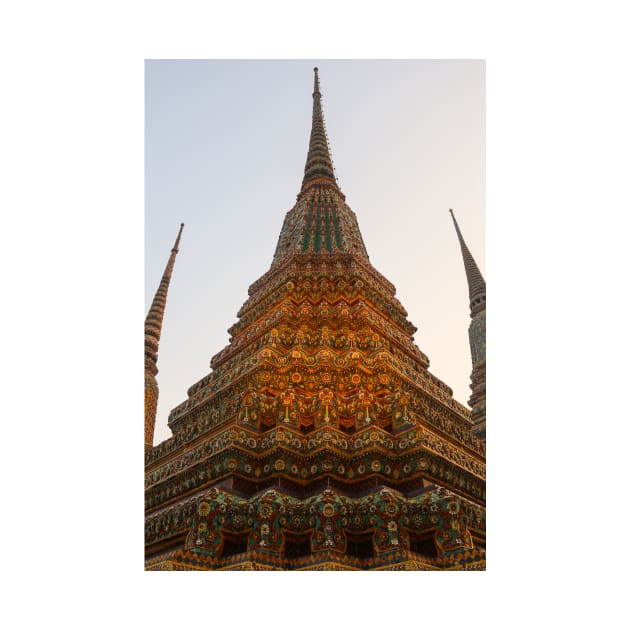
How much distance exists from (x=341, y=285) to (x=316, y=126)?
Answer: 25.2ft

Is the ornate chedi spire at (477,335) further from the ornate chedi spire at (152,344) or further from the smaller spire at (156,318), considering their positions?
the smaller spire at (156,318)

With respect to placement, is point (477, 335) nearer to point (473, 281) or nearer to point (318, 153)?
point (473, 281)

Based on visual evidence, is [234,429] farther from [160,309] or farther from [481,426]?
[160,309]

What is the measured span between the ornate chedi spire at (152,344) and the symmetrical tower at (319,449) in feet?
21.9

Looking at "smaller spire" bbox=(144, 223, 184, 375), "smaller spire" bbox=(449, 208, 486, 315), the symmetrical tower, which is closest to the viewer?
the symmetrical tower

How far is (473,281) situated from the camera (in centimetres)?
1992

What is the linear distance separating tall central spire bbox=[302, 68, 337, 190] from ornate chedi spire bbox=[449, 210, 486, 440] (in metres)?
4.16

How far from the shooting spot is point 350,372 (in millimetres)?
8828

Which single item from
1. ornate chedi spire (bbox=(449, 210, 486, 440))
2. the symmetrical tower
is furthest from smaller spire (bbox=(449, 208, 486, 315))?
the symmetrical tower

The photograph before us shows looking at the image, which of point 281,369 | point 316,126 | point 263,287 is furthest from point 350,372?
point 316,126

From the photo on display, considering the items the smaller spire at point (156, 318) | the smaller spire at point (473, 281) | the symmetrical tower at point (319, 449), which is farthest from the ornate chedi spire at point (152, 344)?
the smaller spire at point (473, 281)

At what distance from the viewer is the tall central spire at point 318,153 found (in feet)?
50.7

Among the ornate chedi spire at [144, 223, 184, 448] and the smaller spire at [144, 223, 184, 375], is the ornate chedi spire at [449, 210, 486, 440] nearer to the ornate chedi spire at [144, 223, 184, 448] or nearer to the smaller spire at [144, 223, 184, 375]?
the ornate chedi spire at [144, 223, 184, 448]

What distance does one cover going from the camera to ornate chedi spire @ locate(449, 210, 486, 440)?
16.0 metres
